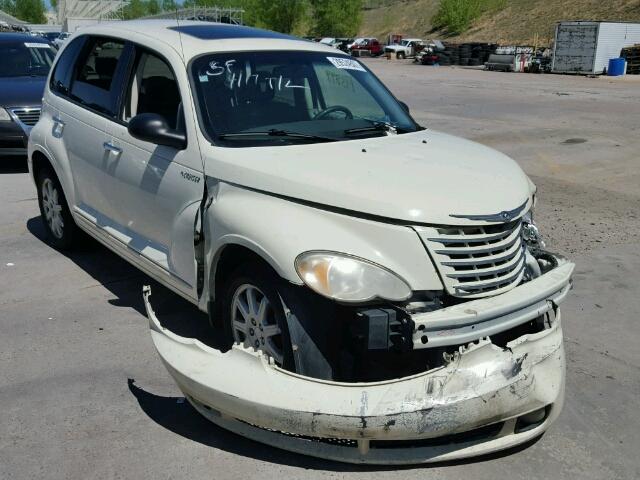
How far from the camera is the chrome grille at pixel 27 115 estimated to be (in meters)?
9.65

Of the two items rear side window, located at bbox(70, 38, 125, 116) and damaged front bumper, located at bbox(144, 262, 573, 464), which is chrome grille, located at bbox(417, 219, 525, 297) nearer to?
damaged front bumper, located at bbox(144, 262, 573, 464)

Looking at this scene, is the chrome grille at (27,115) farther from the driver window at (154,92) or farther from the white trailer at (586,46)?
the white trailer at (586,46)

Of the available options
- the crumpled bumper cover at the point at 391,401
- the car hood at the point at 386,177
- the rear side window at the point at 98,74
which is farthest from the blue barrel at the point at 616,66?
the crumpled bumper cover at the point at 391,401

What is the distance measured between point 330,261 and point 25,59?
9575mm

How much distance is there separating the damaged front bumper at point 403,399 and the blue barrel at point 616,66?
36.9 meters

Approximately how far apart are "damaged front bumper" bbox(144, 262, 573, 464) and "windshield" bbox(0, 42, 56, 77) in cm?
891

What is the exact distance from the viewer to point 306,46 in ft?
16.2

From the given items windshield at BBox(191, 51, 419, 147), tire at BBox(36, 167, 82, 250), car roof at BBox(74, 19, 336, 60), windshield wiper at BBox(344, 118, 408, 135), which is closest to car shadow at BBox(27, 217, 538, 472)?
tire at BBox(36, 167, 82, 250)

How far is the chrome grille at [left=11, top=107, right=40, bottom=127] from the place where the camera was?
9.65 m

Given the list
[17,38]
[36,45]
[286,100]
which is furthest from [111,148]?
[17,38]

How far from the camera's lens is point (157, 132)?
160 inches

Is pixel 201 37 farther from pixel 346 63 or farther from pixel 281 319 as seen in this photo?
pixel 281 319

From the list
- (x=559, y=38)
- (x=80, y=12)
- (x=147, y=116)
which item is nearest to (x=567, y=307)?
(x=147, y=116)

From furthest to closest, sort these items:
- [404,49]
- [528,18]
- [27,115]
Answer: [528,18] → [404,49] → [27,115]
